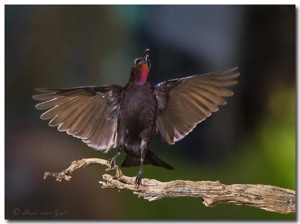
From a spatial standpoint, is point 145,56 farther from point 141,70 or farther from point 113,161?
point 113,161

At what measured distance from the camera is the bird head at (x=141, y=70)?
113 inches

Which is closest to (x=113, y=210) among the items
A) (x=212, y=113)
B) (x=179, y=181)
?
(x=179, y=181)

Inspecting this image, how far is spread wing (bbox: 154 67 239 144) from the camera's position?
2852 millimetres

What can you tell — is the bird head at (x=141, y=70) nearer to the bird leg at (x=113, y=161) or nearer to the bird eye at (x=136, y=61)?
the bird eye at (x=136, y=61)

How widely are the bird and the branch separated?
4 centimetres

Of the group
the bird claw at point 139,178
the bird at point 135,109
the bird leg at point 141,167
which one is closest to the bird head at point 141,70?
the bird at point 135,109

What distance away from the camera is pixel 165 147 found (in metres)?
2.90

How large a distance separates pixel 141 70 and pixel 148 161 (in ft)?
1.10

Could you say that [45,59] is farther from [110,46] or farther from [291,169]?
[291,169]

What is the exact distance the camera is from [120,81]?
2908 millimetres

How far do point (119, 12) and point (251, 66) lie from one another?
1.76 ft

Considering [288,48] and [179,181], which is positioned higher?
[288,48]

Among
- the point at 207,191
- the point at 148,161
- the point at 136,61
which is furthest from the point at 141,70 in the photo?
the point at 207,191

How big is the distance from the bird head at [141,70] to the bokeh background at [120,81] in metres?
0.04
